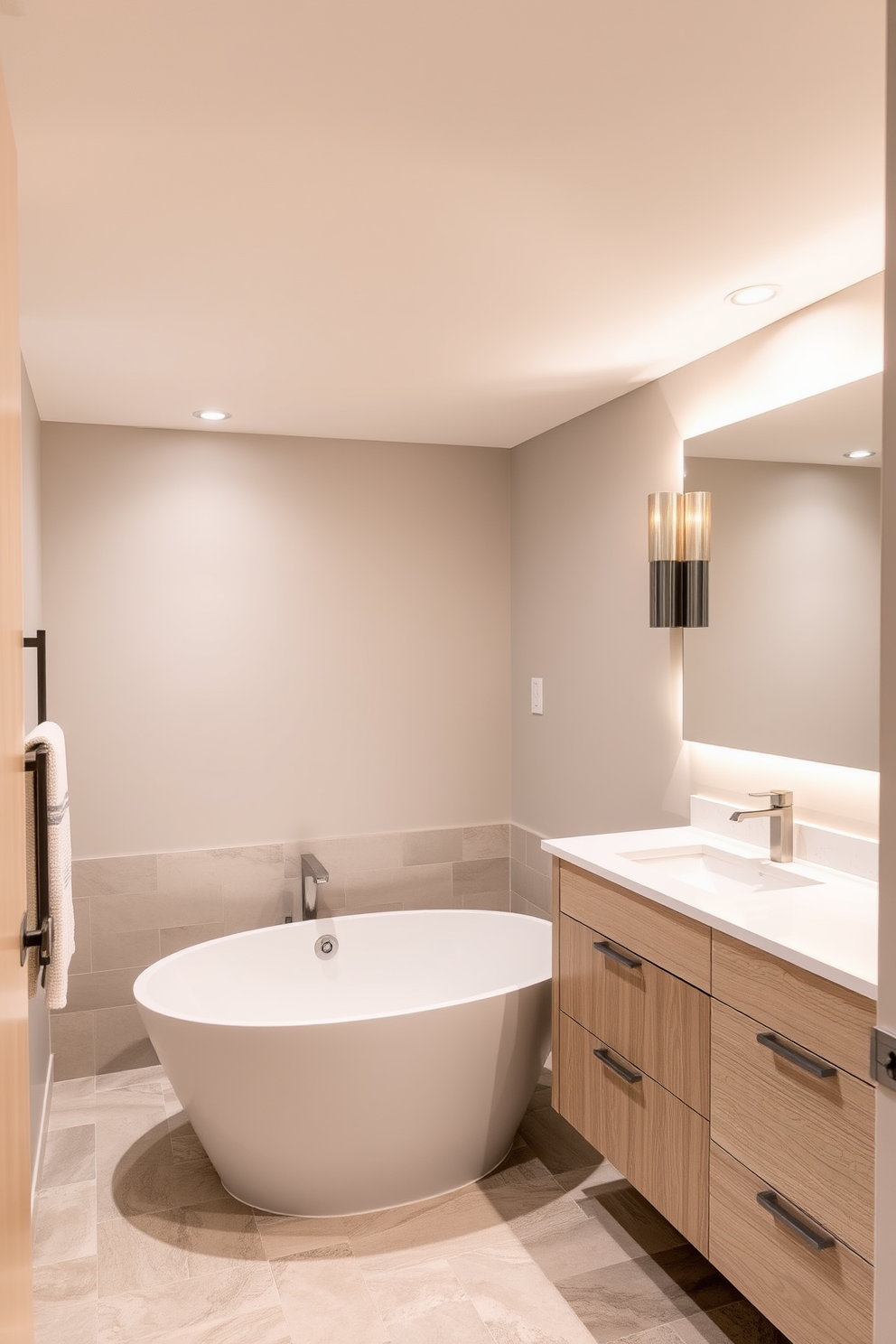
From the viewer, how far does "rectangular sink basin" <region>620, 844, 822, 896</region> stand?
234 cm

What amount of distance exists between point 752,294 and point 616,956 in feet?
5.07

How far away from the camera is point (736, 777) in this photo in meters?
2.59

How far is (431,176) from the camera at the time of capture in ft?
5.30

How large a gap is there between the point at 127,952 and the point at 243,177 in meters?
2.70

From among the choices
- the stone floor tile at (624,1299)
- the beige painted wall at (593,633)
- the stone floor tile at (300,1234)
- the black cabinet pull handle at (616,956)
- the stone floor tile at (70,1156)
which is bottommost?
the stone floor tile at (300,1234)

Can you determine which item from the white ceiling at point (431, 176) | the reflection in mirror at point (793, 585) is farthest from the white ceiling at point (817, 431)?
the white ceiling at point (431, 176)

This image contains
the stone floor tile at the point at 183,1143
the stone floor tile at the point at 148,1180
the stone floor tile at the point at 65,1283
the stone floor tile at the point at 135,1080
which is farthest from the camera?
the stone floor tile at the point at 135,1080

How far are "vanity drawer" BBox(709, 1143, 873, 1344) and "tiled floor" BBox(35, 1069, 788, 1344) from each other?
0.38 metres

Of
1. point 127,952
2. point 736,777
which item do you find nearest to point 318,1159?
point 127,952

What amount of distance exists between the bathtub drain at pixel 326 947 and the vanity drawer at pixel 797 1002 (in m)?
1.82

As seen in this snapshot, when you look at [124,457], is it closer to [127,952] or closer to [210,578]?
[210,578]

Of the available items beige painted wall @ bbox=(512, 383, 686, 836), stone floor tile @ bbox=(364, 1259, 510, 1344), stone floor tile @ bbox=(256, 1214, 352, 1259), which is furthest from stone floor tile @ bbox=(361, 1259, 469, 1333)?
beige painted wall @ bbox=(512, 383, 686, 836)

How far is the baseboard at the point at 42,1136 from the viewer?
104 inches

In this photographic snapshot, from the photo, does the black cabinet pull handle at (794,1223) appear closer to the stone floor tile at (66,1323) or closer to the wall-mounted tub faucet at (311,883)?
the stone floor tile at (66,1323)
